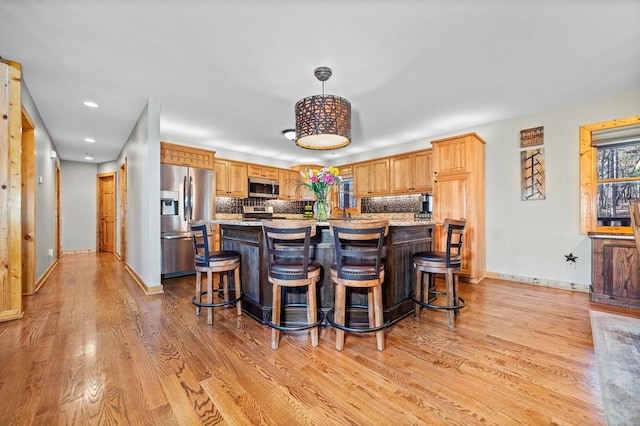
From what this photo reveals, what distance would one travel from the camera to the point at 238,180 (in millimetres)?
5949

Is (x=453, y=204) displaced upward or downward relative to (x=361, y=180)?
downward

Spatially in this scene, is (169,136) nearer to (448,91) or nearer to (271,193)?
(271,193)

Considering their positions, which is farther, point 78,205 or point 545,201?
point 78,205

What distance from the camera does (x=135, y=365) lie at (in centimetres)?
187

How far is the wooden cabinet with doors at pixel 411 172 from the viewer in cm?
500

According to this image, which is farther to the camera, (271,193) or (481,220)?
(271,193)

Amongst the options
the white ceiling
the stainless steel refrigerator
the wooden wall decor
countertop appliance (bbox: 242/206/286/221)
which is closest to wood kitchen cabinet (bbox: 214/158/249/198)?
countertop appliance (bbox: 242/206/286/221)

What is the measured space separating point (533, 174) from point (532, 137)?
1.76 ft

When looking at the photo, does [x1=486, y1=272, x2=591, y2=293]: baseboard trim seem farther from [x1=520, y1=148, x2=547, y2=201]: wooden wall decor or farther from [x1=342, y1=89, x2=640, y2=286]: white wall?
[x1=520, y1=148, x2=547, y2=201]: wooden wall decor

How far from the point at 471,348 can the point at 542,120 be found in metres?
3.60

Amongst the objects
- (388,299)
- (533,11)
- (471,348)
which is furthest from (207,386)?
(533,11)

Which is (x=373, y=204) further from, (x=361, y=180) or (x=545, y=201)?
(x=545, y=201)

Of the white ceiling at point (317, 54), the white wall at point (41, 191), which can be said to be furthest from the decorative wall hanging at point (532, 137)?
the white wall at point (41, 191)

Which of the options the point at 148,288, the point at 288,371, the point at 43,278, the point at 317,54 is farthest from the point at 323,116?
the point at 43,278
